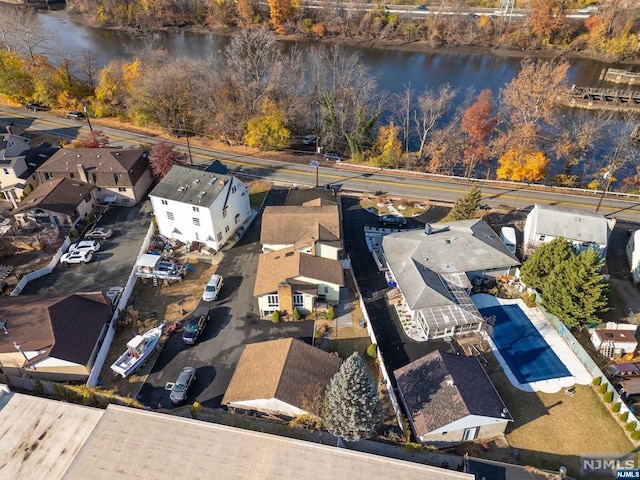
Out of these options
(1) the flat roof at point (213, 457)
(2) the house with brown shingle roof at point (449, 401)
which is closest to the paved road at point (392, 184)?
(2) the house with brown shingle roof at point (449, 401)

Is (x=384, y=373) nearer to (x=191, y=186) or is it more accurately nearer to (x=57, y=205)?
(x=191, y=186)

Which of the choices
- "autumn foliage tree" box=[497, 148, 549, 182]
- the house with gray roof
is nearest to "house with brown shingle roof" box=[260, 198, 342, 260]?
the house with gray roof

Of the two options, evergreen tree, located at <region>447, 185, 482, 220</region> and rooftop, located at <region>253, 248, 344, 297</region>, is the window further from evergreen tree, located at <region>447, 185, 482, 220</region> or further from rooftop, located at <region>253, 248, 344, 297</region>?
evergreen tree, located at <region>447, 185, 482, 220</region>

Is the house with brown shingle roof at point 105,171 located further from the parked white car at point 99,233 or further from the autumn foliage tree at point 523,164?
the autumn foliage tree at point 523,164

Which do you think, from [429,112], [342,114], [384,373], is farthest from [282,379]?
[429,112]

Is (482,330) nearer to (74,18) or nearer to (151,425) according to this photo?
(151,425)

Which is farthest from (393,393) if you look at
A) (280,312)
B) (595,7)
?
(595,7)
